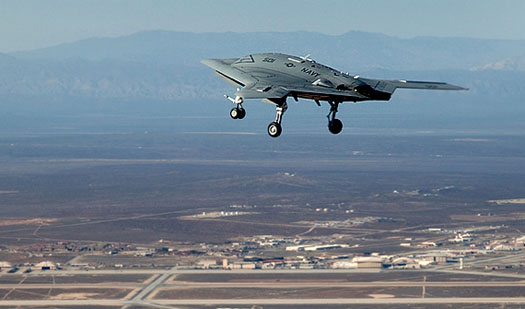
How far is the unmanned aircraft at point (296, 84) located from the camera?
65.8m

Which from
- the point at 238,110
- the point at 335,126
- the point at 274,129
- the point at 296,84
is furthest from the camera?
the point at 335,126

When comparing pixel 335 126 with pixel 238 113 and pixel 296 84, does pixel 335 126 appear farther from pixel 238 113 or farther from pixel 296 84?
pixel 238 113

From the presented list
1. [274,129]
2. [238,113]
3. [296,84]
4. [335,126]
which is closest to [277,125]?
[274,129]

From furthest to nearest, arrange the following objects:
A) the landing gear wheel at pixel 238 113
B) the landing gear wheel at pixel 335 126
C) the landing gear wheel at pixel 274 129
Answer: the landing gear wheel at pixel 238 113
the landing gear wheel at pixel 335 126
the landing gear wheel at pixel 274 129

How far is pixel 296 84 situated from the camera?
67375 millimetres

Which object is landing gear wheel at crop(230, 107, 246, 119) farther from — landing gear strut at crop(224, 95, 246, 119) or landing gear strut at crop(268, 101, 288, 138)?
landing gear strut at crop(268, 101, 288, 138)

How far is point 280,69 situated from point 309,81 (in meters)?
2.91

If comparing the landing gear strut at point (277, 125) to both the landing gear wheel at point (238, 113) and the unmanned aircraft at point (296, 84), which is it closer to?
the unmanned aircraft at point (296, 84)

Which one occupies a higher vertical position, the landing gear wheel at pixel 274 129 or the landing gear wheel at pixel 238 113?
the landing gear wheel at pixel 238 113

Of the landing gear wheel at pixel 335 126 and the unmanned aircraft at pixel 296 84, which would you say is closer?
the unmanned aircraft at pixel 296 84

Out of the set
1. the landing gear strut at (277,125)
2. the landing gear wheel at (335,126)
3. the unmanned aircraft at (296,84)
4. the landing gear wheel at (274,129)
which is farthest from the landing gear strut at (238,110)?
the landing gear wheel at (335,126)

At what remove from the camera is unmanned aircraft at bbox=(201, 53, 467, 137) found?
6575cm

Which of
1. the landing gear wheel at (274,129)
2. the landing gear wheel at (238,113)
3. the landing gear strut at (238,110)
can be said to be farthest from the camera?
the landing gear wheel at (238,113)

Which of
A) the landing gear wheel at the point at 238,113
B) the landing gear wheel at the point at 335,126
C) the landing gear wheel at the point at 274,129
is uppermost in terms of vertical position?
the landing gear wheel at the point at 238,113
